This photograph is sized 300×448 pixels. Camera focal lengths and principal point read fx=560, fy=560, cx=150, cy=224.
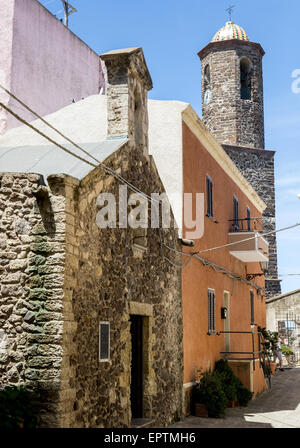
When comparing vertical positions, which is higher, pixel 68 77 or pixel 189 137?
pixel 68 77

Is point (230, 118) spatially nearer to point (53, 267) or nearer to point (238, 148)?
point (238, 148)

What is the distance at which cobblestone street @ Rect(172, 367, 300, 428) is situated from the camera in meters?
11.0

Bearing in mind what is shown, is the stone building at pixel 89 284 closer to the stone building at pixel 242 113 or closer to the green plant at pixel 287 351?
the green plant at pixel 287 351

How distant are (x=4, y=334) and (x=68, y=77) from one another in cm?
1211

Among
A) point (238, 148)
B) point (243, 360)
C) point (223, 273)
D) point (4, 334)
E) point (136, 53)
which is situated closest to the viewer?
point (4, 334)

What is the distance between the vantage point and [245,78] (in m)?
29.6

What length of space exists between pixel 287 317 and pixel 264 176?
24.3 feet

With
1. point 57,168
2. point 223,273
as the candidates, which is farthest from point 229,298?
point 57,168

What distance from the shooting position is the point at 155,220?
1093cm

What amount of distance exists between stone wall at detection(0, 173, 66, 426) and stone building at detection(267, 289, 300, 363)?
76.0 feet

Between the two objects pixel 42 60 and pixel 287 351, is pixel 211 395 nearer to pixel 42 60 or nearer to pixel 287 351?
pixel 42 60

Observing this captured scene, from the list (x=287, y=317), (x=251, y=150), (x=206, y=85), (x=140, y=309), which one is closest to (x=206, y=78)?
(x=206, y=85)

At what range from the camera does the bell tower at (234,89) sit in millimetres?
28641

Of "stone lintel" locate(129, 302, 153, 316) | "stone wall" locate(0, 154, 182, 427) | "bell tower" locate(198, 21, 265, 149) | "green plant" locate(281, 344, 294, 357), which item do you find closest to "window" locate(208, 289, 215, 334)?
"stone lintel" locate(129, 302, 153, 316)
